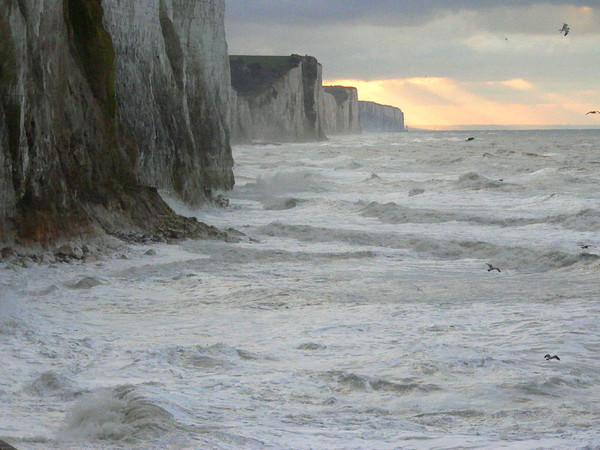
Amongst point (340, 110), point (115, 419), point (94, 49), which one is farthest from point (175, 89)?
point (340, 110)

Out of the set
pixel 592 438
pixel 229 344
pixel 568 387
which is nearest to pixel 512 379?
pixel 568 387

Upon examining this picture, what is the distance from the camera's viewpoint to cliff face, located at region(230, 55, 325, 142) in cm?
9388

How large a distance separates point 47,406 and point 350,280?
675cm

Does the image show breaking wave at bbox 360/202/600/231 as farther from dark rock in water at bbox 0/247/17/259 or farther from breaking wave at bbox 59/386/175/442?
breaking wave at bbox 59/386/175/442

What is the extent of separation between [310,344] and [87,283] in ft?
12.9

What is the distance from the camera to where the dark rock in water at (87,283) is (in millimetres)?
12312

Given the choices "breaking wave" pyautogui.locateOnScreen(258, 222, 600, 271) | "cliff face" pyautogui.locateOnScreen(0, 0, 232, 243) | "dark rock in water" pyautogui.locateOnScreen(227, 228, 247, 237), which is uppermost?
"cliff face" pyautogui.locateOnScreen(0, 0, 232, 243)

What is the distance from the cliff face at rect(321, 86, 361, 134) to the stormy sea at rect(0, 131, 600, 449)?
11395cm

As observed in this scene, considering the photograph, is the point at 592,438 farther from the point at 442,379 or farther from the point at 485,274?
the point at 485,274

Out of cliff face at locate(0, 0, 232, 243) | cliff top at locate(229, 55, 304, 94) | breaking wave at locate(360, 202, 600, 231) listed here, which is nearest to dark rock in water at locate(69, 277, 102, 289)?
cliff face at locate(0, 0, 232, 243)

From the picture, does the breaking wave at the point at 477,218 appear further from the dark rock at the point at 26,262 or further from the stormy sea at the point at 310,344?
the dark rock at the point at 26,262

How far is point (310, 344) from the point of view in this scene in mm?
9602

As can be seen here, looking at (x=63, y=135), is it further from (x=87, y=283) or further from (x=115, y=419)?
(x=115, y=419)

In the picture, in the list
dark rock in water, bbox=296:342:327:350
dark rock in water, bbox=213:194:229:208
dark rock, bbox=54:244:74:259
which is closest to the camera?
dark rock in water, bbox=296:342:327:350
